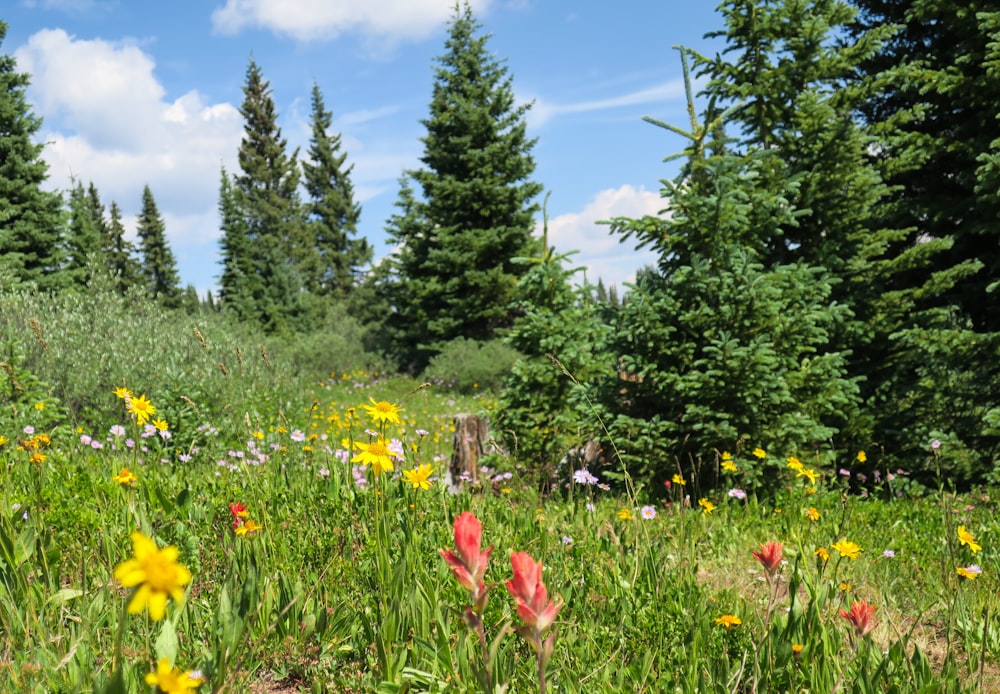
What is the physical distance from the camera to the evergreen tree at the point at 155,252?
44000mm

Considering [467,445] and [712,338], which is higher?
[712,338]

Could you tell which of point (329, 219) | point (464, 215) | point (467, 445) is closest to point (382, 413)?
point (467, 445)

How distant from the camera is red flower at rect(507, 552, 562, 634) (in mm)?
1130

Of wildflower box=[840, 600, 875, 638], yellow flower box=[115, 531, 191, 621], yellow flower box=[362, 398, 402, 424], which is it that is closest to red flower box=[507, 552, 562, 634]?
yellow flower box=[115, 531, 191, 621]

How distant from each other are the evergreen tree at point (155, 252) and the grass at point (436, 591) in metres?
44.0

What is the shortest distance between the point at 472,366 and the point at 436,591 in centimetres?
1372

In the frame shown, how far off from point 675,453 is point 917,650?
11.4 ft

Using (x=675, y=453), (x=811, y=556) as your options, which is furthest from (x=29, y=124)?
(x=811, y=556)

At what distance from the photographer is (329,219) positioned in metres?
43.6

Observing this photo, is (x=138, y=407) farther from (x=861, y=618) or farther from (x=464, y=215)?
(x=464, y=215)

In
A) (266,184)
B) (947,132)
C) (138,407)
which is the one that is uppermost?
(266,184)

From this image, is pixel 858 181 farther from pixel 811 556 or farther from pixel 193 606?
pixel 193 606

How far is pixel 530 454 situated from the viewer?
21.8ft

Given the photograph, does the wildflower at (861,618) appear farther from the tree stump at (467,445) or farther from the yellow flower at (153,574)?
the tree stump at (467,445)
